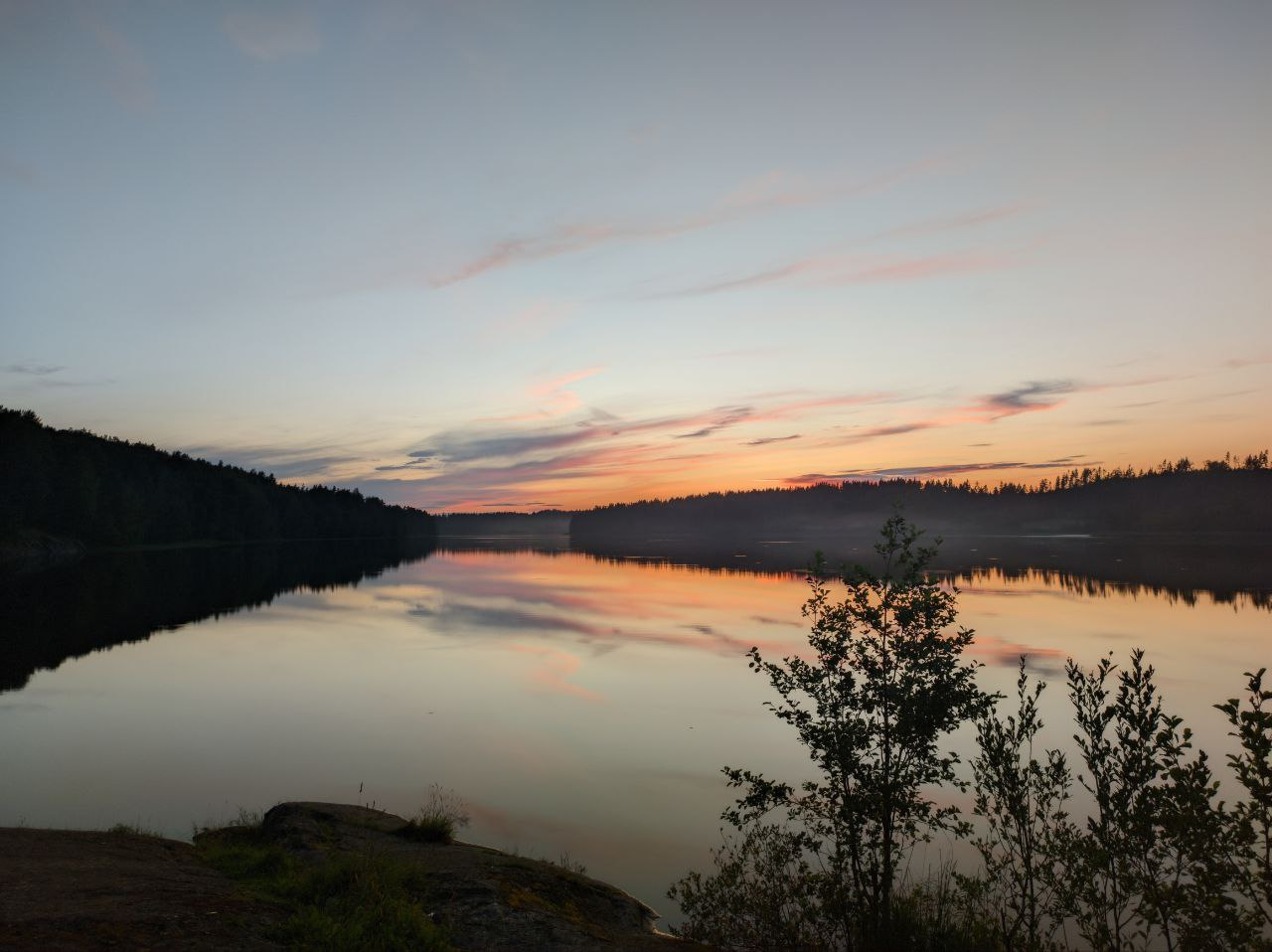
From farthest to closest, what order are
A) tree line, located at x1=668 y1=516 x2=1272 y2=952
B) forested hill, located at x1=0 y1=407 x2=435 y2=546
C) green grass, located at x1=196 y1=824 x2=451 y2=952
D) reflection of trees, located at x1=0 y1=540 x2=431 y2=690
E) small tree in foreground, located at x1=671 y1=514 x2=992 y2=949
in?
forested hill, located at x1=0 y1=407 x2=435 y2=546
reflection of trees, located at x1=0 y1=540 x2=431 y2=690
small tree in foreground, located at x1=671 y1=514 x2=992 y2=949
tree line, located at x1=668 y1=516 x2=1272 y2=952
green grass, located at x1=196 y1=824 x2=451 y2=952

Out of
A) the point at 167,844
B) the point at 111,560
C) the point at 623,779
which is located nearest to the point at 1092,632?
the point at 623,779

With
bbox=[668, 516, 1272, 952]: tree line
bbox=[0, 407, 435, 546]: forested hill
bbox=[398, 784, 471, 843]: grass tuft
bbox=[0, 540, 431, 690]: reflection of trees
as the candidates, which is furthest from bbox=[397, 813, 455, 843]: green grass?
bbox=[0, 407, 435, 546]: forested hill

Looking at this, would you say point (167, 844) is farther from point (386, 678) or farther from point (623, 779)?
point (386, 678)

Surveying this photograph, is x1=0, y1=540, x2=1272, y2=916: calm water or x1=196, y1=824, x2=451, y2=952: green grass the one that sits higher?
x1=196, y1=824, x2=451, y2=952: green grass

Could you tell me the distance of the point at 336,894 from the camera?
12.3m

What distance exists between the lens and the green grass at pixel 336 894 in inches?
408

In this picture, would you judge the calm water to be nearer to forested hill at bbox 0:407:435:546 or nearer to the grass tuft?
the grass tuft

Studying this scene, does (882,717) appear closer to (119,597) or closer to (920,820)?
(920,820)

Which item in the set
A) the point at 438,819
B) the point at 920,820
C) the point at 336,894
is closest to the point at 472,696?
the point at 438,819

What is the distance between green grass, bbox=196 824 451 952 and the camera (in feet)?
34.0

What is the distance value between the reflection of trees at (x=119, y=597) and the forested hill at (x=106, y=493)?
1295 centimetres

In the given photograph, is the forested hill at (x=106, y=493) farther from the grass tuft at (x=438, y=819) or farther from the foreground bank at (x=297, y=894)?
the foreground bank at (x=297, y=894)

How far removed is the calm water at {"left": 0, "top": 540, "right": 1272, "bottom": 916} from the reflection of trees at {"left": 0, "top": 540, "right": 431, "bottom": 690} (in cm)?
45

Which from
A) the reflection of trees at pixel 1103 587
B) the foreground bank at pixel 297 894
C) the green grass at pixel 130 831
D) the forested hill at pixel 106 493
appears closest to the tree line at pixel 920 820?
the foreground bank at pixel 297 894
